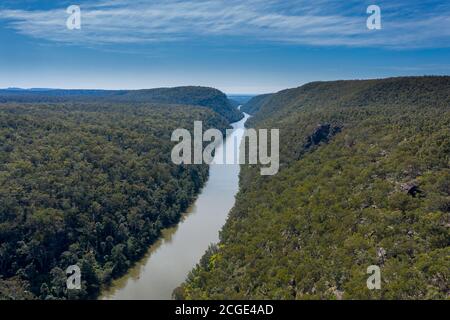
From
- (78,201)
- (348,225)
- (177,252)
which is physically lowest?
(177,252)

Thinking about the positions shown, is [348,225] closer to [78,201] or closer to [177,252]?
[177,252]

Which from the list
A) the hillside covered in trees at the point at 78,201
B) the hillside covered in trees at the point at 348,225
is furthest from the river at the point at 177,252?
the hillside covered in trees at the point at 348,225

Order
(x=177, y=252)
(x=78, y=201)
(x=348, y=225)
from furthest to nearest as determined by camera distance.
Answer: (x=177, y=252)
(x=78, y=201)
(x=348, y=225)

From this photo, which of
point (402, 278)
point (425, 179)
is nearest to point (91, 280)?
point (402, 278)

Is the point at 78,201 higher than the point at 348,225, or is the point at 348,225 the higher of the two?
the point at 348,225

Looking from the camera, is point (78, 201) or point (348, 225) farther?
point (78, 201)

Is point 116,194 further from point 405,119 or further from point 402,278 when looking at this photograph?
point 405,119

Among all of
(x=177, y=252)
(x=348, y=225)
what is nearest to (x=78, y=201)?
(x=177, y=252)
